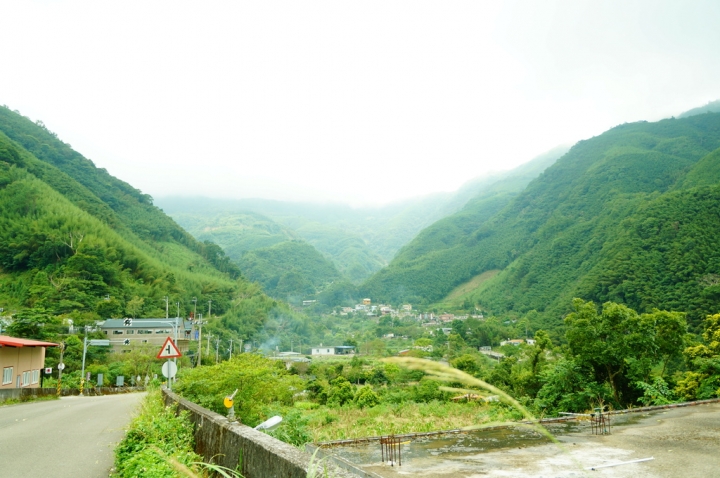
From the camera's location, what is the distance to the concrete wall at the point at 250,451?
3.02 metres

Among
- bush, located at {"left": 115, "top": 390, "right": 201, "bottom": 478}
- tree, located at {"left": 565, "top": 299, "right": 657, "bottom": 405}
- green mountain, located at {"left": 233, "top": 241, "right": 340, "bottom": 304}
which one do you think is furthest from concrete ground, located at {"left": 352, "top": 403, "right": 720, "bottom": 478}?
green mountain, located at {"left": 233, "top": 241, "right": 340, "bottom": 304}

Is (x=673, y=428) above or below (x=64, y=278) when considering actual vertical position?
below

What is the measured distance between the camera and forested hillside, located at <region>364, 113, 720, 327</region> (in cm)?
6034

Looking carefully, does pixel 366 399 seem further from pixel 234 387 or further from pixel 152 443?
pixel 152 443

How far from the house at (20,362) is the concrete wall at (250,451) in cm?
1696

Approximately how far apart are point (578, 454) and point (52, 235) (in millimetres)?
69207

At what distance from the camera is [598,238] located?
9250cm

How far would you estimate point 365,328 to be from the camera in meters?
122

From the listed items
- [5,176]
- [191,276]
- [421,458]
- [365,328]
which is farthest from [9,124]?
[421,458]

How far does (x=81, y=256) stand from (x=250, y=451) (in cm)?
6311

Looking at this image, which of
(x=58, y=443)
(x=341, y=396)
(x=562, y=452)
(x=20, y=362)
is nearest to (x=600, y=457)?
(x=562, y=452)

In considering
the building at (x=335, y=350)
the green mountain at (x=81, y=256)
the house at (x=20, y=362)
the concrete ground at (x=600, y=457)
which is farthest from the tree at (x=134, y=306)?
the concrete ground at (x=600, y=457)

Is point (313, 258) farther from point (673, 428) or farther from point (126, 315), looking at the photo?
point (673, 428)

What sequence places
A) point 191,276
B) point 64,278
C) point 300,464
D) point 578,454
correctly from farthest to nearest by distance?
1. point 191,276
2. point 64,278
3. point 578,454
4. point 300,464
